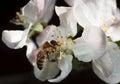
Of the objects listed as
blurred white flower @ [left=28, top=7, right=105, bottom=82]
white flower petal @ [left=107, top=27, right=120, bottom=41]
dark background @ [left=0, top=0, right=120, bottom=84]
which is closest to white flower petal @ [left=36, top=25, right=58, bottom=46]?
blurred white flower @ [left=28, top=7, right=105, bottom=82]

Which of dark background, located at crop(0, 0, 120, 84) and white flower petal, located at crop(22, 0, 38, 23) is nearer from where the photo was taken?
white flower petal, located at crop(22, 0, 38, 23)

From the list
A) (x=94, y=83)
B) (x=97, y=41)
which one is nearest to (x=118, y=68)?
(x=97, y=41)

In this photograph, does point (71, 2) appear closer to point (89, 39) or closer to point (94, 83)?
point (89, 39)

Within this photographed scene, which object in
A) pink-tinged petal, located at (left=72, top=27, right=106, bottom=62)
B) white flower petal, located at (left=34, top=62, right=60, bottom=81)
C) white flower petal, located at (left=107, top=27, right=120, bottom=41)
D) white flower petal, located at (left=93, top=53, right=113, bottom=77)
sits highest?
pink-tinged petal, located at (left=72, top=27, right=106, bottom=62)

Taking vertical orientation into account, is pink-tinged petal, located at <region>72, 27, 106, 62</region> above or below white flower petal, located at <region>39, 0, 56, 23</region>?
below

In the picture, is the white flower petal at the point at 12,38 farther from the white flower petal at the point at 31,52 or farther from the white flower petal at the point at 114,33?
the white flower petal at the point at 114,33

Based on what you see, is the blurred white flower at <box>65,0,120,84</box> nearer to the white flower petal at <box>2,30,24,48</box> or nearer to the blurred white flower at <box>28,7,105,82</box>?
the blurred white flower at <box>28,7,105,82</box>

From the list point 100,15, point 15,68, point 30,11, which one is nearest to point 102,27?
point 100,15

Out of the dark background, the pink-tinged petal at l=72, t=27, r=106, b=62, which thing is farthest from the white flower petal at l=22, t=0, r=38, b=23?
the dark background
